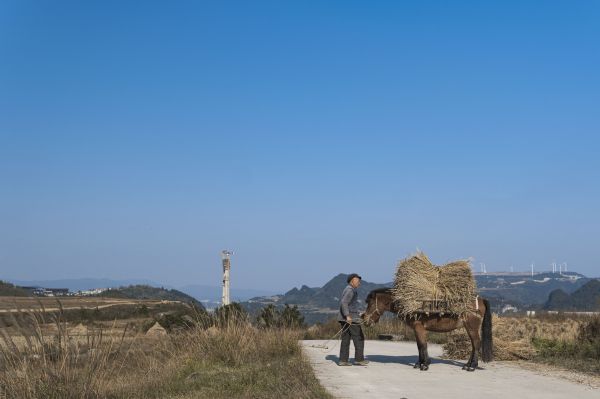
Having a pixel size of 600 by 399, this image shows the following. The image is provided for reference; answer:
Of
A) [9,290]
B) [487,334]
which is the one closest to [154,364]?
[487,334]

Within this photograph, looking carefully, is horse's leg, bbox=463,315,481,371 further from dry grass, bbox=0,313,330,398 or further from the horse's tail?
dry grass, bbox=0,313,330,398

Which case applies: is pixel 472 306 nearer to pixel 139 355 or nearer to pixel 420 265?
pixel 420 265

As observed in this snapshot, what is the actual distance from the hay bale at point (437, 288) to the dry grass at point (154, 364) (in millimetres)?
2998

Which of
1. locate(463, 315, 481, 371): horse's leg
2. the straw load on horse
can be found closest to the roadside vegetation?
the straw load on horse

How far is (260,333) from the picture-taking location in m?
18.1

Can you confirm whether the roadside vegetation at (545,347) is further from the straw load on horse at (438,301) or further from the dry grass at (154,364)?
the dry grass at (154,364)

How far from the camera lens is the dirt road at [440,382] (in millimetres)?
12039

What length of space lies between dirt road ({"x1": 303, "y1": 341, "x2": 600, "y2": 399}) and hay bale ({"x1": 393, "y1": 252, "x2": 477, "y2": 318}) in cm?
152

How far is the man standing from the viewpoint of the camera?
16.4 metres

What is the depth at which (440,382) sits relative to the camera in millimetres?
13641

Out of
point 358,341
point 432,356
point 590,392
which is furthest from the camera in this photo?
point 432,356

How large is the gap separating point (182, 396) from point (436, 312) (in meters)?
6.53

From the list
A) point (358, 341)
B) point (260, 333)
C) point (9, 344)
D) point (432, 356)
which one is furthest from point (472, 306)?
point (9, 344)

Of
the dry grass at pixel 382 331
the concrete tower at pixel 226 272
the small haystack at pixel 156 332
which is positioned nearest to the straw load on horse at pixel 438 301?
the small haystack at pixel 156 332
